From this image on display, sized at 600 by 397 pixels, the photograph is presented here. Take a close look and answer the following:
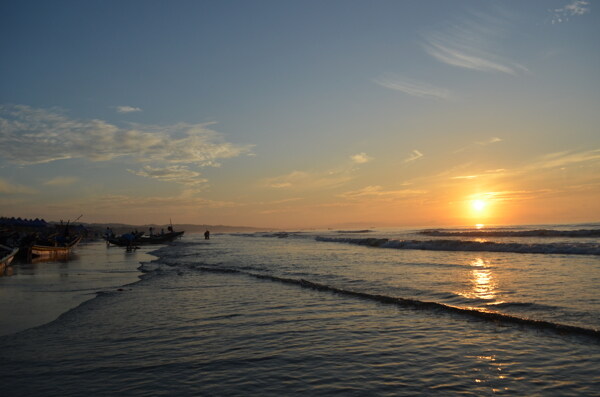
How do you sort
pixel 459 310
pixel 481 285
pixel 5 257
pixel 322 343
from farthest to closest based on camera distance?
1. pixel 5 257
2. pixel 481 285
3. pixel 459 310
4. pixel 322 343

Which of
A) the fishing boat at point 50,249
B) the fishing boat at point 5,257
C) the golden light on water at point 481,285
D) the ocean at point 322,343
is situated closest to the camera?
the ocean at point 322,343

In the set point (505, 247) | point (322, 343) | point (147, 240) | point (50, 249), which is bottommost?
point (322, 343)

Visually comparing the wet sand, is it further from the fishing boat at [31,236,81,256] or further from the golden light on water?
the fishing boat at [31,236,81,256]

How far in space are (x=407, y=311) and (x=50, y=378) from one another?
817 centimetres

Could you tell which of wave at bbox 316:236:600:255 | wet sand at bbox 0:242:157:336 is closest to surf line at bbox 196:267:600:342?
wet sand at bbox 0:242:157:336

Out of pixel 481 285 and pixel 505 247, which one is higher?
pixel 505 247

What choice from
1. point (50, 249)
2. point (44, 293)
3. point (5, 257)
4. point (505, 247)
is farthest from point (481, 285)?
point (50, 249)

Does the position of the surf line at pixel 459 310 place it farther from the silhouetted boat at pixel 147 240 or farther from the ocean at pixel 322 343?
the silhouetted boat at pixel 147 240

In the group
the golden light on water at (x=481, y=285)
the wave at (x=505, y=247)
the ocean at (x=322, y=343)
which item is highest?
the wave at (x=505, y=247)

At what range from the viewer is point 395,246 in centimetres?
4538

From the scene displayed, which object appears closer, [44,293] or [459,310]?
[459,310]

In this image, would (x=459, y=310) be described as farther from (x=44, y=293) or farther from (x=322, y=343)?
(x=44, y=293)

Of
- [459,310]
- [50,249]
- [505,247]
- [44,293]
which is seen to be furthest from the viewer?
[50,249]

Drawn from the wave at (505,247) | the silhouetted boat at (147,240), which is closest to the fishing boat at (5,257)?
the silhouetted boat at (147,240)
